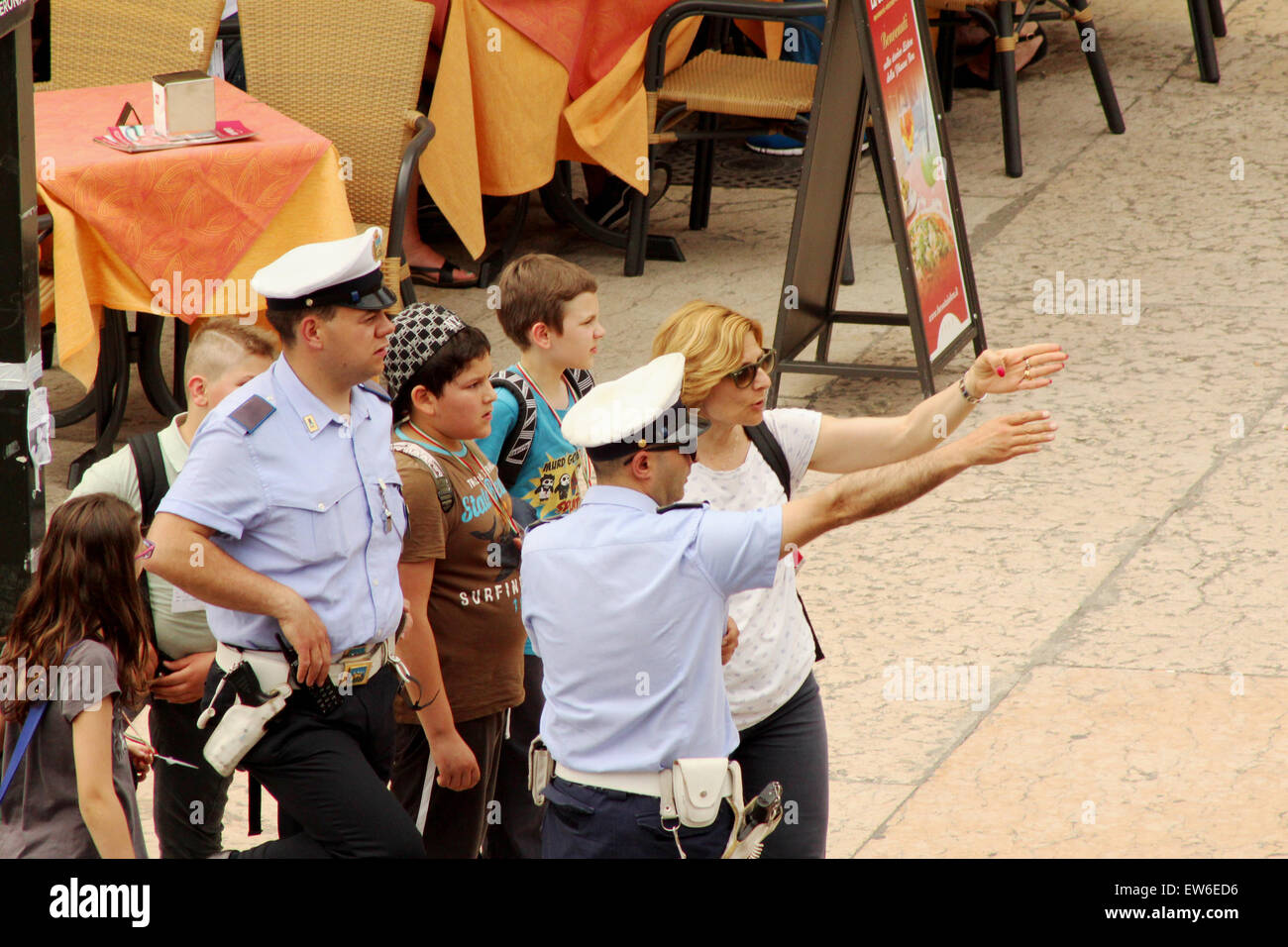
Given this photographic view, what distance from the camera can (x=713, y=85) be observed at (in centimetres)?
811

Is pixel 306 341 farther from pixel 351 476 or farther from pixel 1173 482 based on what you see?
pixel 1173 482

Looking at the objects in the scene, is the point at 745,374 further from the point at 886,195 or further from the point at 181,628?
the point at 886,195

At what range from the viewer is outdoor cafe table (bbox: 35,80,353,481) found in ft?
19.6

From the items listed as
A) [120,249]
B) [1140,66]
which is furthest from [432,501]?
[1140,66]

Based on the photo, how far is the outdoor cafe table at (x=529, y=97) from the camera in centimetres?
783

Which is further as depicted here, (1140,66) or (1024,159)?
(1140,66)

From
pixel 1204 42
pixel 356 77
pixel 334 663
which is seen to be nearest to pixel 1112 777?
pixel 334 663

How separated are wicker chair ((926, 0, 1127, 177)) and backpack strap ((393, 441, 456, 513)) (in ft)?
19.1

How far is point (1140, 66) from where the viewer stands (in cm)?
1045

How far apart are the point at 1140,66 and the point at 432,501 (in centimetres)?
799

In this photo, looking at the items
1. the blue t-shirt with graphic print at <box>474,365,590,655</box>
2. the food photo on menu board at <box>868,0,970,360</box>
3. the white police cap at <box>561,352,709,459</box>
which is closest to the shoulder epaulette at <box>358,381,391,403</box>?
the blue t-shirt with graphic print at <box>474,365,590,655</box>

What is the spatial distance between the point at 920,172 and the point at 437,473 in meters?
3.62
